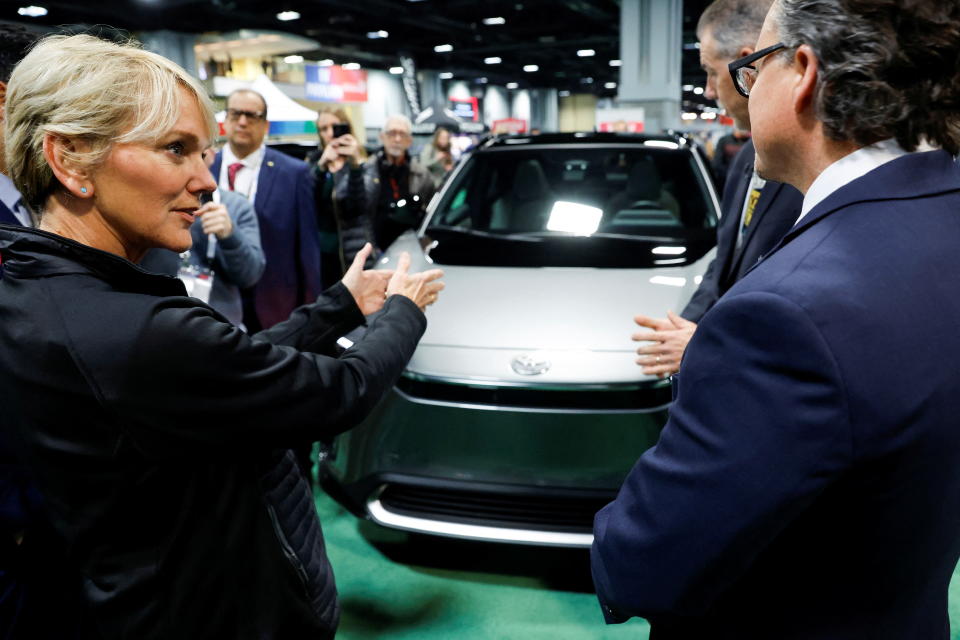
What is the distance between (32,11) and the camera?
1633 cm

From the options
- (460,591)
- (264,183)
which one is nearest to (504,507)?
(460,591)

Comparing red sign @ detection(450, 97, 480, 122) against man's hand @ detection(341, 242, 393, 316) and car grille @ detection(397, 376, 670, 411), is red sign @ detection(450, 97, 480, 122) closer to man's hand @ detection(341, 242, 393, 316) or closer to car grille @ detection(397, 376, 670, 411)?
car grille @ detection(397, 376, 670, 411)

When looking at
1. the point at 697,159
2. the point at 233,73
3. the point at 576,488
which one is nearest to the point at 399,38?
the point at 233,73

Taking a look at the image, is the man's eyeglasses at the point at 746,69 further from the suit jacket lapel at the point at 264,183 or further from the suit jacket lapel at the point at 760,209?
the suit jacket lapel at the point at 264,183

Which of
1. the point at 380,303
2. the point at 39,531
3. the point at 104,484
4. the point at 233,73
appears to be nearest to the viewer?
the point at 104,484

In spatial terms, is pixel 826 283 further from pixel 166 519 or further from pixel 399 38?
pixel 399 38

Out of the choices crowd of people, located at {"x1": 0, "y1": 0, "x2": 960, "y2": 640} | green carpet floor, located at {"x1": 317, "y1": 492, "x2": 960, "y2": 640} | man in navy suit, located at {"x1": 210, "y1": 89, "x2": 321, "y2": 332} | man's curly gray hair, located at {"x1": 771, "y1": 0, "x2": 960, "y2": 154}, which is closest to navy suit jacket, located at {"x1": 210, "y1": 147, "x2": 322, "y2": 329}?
man in navy suit, located at {"x1": 210, "y1": 89, "x2": 321, "y2": 332}

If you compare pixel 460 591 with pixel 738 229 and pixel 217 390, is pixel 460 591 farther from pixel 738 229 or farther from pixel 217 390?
pixel 217 390

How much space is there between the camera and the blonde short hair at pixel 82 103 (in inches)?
38.4

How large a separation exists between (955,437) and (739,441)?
0.23m

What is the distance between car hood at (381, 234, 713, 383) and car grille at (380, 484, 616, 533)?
0.38m

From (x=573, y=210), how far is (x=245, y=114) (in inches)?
63.9

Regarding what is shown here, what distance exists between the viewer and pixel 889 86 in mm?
763

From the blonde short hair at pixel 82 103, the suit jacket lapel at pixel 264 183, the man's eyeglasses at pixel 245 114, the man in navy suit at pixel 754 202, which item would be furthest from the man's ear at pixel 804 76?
the man's eyeglasses at pixel 245 114
